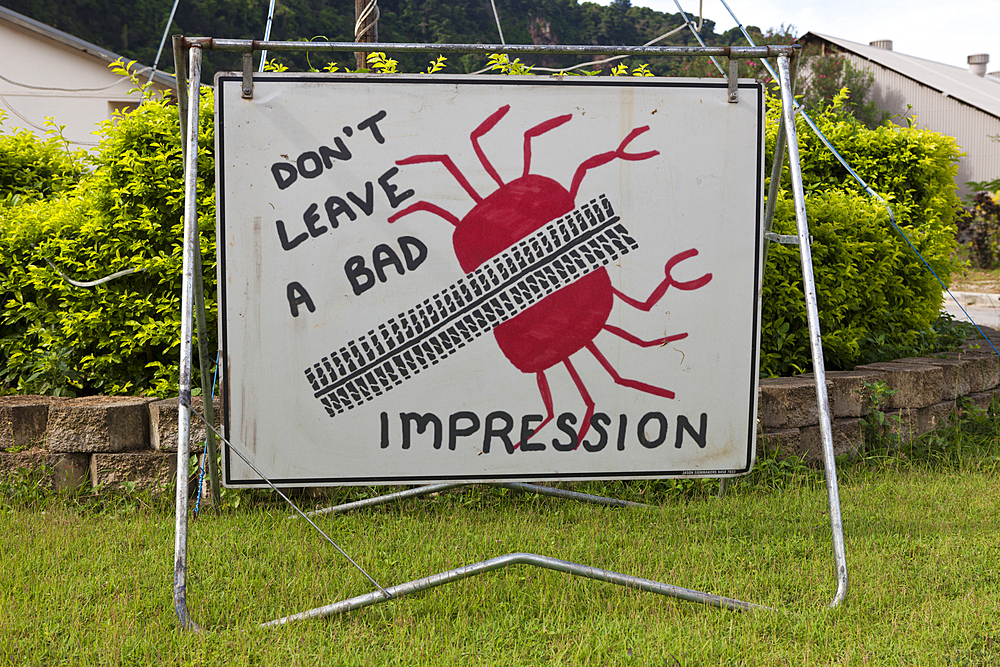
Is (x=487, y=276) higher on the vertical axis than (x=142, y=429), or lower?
higher

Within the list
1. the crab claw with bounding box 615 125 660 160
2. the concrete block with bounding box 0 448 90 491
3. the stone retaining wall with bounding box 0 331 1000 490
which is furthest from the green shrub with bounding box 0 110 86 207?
the crab claw with bounding box 615 125 660 160

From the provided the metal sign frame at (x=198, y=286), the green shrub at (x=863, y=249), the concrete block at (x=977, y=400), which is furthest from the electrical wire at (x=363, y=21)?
the concrete block at (x=977, y=400)

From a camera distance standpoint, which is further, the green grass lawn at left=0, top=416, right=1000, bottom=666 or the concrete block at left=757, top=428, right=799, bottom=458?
the concrete block at left=757, top=428, right=799, bottom=458

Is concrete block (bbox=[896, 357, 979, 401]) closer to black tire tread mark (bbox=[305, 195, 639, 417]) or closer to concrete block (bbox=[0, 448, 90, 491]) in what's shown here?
black tire tread mark (bbox=[305, 195, 639, 417])

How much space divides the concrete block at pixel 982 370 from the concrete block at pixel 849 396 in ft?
3.39

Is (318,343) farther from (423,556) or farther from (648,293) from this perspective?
(648,293)

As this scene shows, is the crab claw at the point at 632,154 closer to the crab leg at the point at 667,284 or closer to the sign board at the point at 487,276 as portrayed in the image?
the sign board at the point at 487,276

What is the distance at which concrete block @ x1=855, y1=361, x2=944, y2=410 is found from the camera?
443cm

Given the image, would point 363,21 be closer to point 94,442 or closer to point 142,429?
point 142,429

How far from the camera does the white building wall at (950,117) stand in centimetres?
2405

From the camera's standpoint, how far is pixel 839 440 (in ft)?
13.9

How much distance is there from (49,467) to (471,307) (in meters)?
2.28

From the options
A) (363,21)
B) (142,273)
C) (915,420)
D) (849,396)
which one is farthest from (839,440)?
(142,273)

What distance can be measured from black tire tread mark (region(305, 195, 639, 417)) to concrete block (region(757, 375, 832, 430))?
5.31 feet
